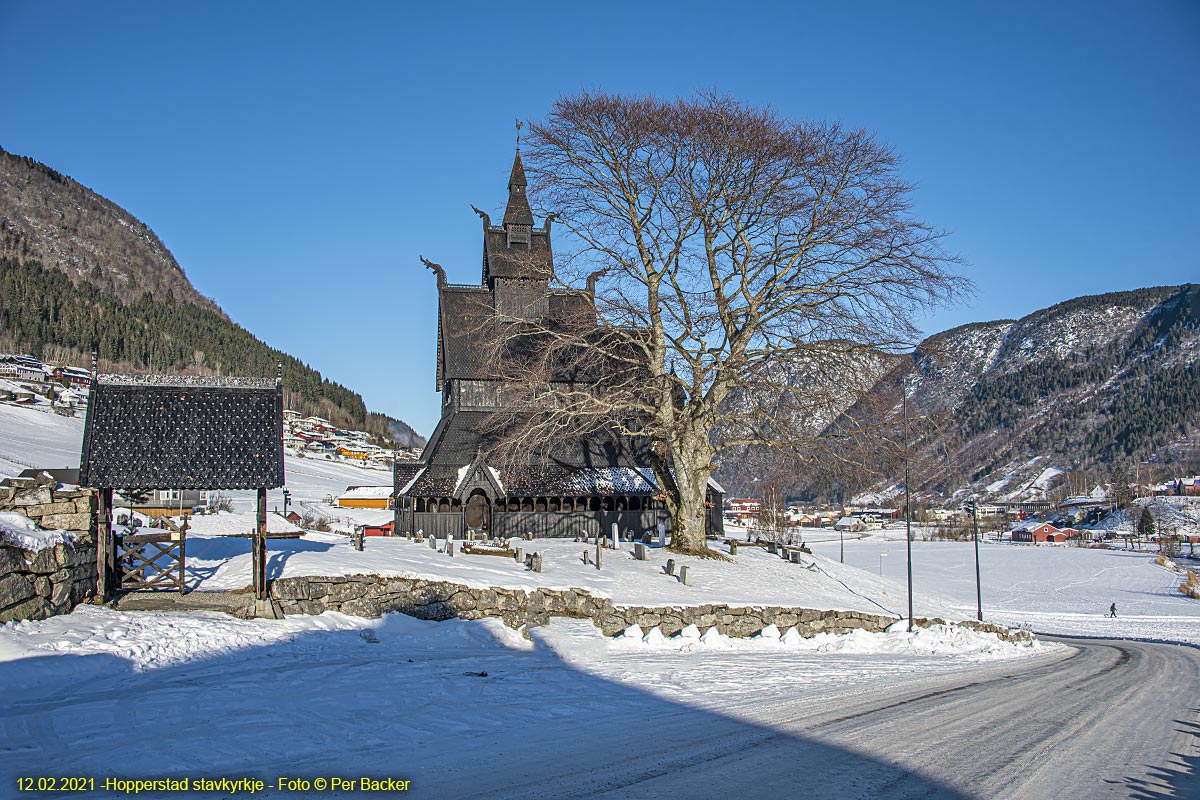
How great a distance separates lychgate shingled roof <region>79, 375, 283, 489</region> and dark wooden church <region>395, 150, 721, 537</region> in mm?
13172

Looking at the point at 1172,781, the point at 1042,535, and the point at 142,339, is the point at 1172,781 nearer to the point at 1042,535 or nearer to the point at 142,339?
the point at 1042,535

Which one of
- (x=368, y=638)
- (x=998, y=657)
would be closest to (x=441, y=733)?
(x=368, y=638)

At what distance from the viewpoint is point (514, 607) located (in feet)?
64.3

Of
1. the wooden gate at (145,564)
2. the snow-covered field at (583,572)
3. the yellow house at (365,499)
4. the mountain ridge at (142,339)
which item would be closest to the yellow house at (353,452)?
the mountain ridge at (142,339)

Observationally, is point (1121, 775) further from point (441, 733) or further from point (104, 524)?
point (104, 524)

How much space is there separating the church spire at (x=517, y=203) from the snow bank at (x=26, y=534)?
28337 millimetres

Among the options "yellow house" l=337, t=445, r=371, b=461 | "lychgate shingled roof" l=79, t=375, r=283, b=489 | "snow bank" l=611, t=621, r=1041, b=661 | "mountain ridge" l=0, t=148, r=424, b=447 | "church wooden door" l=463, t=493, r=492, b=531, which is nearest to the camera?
"lychgate shingled roof" l=79, t=375, r=283, b=489

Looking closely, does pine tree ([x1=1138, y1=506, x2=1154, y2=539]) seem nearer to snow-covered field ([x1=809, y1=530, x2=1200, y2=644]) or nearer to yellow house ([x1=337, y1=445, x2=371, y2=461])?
snow-covered field ([x1=809, y1=530, x2=1200, y2=644])

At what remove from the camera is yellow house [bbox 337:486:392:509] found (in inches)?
2682

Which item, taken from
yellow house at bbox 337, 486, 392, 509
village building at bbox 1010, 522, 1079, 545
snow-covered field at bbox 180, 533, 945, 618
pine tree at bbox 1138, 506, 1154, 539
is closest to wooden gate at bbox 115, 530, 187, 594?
snow-covered field at bbox 180, 533, 945, 618

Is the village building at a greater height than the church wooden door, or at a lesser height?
lesser

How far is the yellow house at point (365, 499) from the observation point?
68.1 metres

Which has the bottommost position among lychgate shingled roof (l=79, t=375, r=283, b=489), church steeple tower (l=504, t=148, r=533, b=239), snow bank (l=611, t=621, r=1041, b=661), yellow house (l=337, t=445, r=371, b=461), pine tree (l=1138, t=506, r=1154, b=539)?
pine tree (l=1138, t=506, r=1154, b=539)

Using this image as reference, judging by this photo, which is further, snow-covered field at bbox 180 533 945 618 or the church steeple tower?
the church steeple tower
